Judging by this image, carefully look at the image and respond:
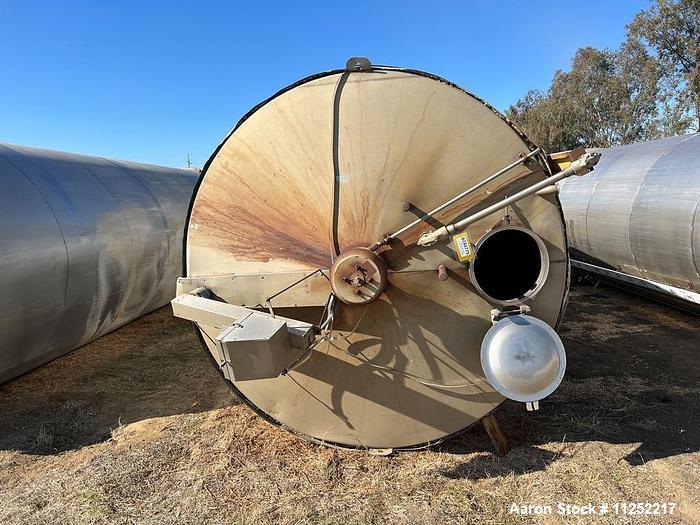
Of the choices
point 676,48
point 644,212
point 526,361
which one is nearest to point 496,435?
point 526,361

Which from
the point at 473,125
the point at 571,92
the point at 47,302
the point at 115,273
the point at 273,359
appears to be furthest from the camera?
the point at 571,92

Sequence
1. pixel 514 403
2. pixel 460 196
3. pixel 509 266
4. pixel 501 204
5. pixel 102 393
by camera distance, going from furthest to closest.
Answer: pixel 102 393 → pixel 514 403 → pixel 509 266 → pixel 460 196 → pixel 501 204

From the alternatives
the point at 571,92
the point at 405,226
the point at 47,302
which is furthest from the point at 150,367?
the point at 571,92

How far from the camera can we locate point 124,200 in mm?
5793

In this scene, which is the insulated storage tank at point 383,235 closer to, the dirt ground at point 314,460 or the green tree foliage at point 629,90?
the dirt ground at point 314,460

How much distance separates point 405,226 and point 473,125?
0.75 meters

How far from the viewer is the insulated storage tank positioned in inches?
112

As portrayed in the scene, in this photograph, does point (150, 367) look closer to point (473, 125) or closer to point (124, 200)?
point (124, 200)

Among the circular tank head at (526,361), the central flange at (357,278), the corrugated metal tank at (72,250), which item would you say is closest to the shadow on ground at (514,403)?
the corrugated metal tank at (72,250)

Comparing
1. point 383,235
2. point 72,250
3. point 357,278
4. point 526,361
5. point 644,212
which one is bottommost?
point 526,361

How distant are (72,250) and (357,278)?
11.4ft

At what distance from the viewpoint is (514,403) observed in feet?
13.4

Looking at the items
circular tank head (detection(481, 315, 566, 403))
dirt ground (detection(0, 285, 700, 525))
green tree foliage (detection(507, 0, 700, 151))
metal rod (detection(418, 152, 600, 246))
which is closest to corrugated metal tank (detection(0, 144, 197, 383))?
dirt ground (detection(0, 285, 700, 525))

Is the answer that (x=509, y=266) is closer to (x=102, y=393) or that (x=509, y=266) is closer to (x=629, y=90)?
(x=102, y=393)
